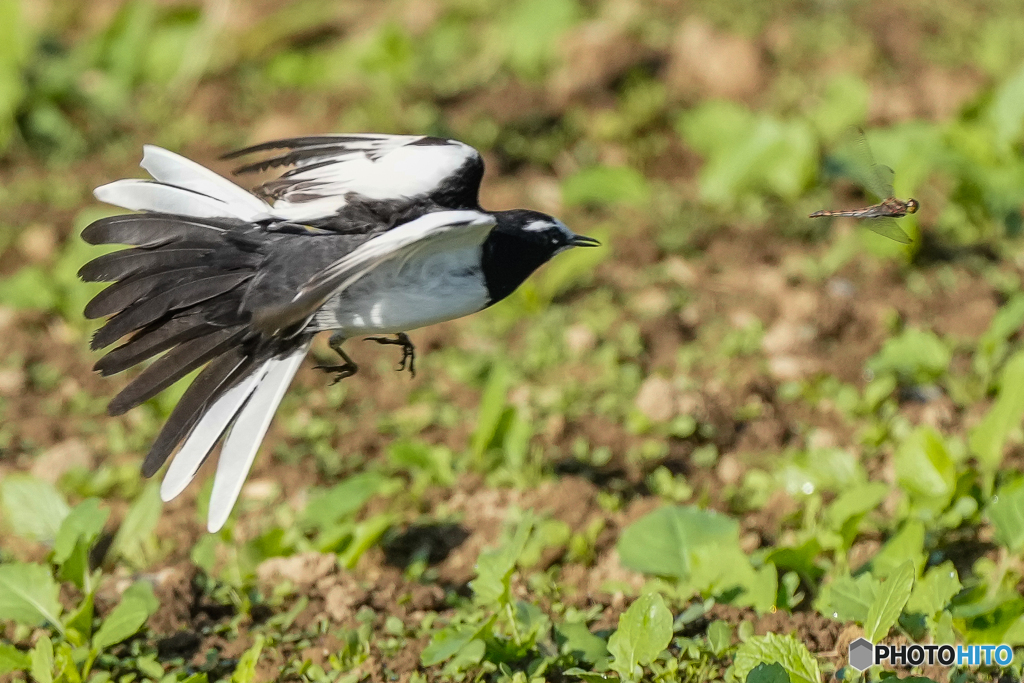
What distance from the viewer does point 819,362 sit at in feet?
15.6

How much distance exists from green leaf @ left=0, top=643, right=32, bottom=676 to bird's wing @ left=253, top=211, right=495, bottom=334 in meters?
1.13

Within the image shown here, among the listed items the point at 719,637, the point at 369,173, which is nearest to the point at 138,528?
the point at 369,173

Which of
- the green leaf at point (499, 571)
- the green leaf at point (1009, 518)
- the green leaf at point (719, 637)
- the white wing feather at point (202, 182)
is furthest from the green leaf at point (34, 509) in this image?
the green leaf at point (1009, 518)

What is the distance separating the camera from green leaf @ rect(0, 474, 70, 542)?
3.54m

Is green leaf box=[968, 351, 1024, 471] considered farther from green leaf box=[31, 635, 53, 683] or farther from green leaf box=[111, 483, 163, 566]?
green leaf box=[31, 635, 53, 683]

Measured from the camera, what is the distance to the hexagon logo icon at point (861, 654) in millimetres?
3020

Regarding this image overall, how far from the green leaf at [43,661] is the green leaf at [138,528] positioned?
29.5 inches

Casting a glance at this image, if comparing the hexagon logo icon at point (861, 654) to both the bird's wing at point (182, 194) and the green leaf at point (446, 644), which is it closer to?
the green leaf at point (446, 644)

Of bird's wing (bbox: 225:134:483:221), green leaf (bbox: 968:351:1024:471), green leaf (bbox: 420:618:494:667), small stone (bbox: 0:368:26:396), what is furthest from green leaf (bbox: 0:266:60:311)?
green leaf (bbox: 968:351:1024:471)

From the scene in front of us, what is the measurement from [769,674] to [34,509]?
88.8 inches

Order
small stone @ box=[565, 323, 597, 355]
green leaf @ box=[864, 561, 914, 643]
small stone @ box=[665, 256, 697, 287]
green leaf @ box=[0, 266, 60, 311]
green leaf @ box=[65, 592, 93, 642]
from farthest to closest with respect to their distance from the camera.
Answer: small stone @ box=[665, 256, 697, 287]
green leaf @ box=[0, 266, 60, 311]
small stone @ box=[565, 323, 597, 355]
green leaf @ box=[65, 592, 93, 642]
green leaf @ box=[864, 561, 914, 643]

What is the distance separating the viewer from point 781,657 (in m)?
2.82

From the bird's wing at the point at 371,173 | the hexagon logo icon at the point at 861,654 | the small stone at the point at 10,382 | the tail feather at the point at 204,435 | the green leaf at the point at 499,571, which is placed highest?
the bird's wing at the point at 371,173

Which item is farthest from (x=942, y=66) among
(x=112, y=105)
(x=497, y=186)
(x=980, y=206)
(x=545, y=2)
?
(x=112, y=105)
